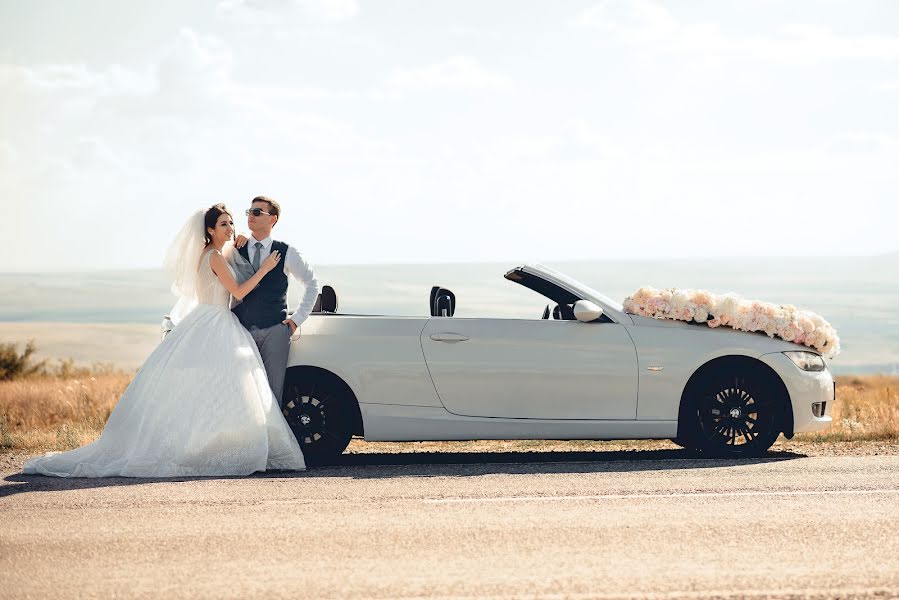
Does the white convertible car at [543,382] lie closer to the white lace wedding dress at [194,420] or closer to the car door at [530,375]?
the car door at [530,375]

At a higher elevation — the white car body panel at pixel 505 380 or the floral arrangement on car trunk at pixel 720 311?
the floral arrangement on car trunk at pixel 720 311

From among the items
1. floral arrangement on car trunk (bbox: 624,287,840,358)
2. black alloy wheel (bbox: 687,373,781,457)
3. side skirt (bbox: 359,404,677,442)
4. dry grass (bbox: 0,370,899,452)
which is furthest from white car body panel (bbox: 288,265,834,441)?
dry grass (bbox: 0,370,899,452)

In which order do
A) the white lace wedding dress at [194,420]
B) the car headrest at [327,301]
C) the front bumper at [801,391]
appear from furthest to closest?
the car headrest at [327,301] → the front bumper at [801,391] → the white lace wedding dress at [194,420]

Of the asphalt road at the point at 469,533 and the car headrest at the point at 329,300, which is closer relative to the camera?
the asphalt road at the point at 469,533

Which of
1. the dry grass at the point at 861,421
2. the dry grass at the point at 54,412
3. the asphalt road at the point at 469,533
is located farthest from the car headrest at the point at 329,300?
the dry grass at the point at 861,421

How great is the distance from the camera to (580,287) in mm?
11680

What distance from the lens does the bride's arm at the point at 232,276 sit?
444 inches

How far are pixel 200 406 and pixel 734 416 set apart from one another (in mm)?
4415

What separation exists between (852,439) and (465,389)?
467cm

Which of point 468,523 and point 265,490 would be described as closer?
point 468,523

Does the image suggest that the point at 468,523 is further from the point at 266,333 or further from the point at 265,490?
the point at 266,333

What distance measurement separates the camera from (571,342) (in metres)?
11.3

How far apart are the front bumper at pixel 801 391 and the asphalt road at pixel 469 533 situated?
0.63 meters

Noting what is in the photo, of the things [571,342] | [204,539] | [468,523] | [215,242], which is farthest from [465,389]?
[204,539]
